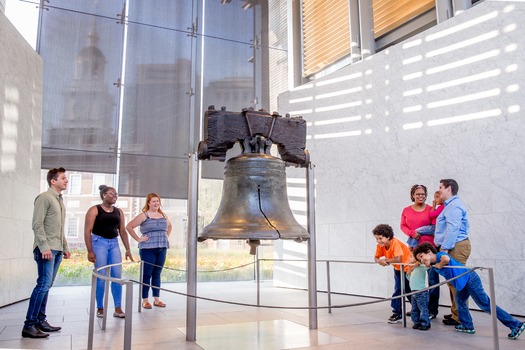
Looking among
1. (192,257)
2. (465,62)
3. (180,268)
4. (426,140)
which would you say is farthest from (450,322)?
(180,268)

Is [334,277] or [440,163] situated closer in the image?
[440,163]

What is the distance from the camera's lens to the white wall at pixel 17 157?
206 inches

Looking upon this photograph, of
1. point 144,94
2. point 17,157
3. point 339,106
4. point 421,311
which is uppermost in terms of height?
point 144,94

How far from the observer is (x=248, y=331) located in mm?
3848

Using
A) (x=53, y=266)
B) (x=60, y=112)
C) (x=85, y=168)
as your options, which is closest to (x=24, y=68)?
(x=60, y=112)

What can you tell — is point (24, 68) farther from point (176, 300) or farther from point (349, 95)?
point (349, 95)

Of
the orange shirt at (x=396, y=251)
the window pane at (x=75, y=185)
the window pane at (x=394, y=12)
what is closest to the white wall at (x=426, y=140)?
the window pane at (x=394, y=12)

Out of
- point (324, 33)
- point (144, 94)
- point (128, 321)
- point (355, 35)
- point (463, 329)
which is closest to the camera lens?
point (128, 321)

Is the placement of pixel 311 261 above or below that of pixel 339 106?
below

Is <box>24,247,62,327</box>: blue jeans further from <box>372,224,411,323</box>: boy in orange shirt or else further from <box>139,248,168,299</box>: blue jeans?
<box>372,224,411,323</box>: boy in orange shirt

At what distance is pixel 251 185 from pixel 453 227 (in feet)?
6.49

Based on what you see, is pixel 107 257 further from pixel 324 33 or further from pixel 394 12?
pixel 324 33

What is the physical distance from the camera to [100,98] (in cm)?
767

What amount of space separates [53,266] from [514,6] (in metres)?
5.27
